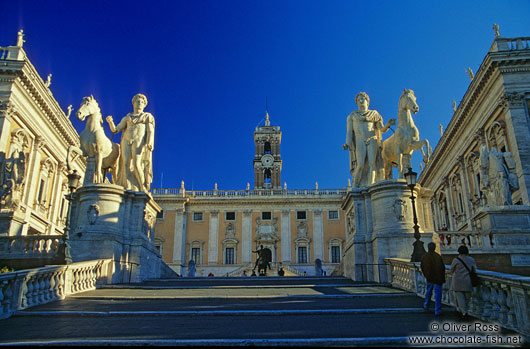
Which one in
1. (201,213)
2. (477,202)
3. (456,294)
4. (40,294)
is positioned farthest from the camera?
(201,213)

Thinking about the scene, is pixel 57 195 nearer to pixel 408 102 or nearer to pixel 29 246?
pixel 29 246

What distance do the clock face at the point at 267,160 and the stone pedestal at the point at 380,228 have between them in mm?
45133

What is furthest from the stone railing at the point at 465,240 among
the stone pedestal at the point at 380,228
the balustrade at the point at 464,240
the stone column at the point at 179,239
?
the stone column at the point at 179,239

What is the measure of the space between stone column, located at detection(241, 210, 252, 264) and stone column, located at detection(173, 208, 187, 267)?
21.4 ft

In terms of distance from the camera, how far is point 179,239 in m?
46.7

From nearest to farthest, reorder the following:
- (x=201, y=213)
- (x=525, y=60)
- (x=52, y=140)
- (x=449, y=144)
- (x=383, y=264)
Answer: (x=383, y=264), (x=525, y=60), (x=52, y=140), (x=449, y=144), (x=201, y=213)

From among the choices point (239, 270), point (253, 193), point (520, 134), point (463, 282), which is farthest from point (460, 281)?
point (253, 193)

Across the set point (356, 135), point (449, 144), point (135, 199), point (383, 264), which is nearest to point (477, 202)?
point (449, 144)

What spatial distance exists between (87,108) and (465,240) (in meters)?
13.0

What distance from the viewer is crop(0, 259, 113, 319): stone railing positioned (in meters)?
7.68

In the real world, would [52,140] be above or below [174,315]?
above

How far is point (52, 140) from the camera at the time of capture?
3075 cm

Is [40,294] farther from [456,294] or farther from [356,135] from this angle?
[356,135]

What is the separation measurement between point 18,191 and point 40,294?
1772cm
